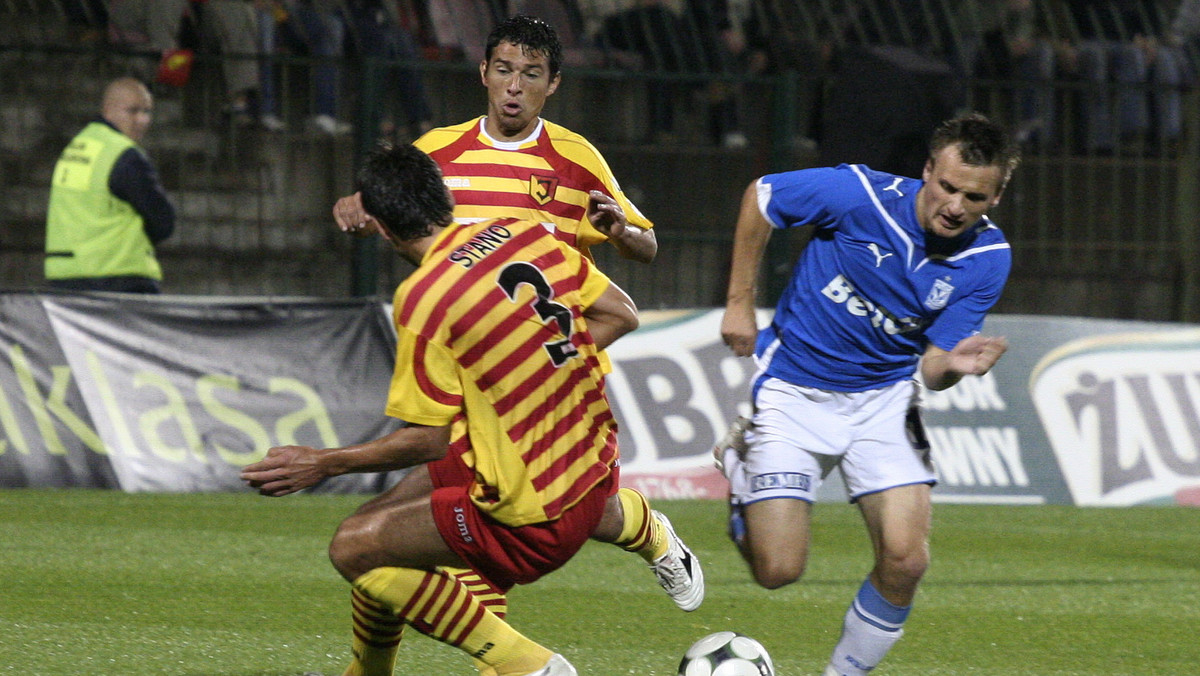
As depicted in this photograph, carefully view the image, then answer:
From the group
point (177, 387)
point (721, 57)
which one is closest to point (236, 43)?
point (177, 387)

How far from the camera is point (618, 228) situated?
196 inches

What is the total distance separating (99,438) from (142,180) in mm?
1452

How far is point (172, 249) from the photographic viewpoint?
36.0 ft

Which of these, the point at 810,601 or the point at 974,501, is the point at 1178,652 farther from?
the point at 974,501

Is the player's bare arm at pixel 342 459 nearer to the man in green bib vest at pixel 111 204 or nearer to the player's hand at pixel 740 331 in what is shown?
the player's hand at pixel 740 331

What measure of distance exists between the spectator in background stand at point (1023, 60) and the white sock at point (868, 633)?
7.28 m

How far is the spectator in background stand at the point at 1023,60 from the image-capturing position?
11617 millimetres

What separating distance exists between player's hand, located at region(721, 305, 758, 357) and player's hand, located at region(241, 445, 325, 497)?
1496 mm

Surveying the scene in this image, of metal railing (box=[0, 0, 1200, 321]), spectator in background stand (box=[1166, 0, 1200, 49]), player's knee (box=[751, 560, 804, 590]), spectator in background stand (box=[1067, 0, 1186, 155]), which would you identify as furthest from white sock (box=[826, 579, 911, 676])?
spectator in background stand (box=[1166, 0, 1200, 49])

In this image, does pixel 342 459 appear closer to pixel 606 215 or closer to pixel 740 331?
pixel 606 215

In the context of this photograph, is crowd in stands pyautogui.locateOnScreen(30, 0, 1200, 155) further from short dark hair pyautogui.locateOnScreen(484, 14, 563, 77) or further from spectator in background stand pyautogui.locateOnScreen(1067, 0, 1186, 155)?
short dark hair pyautogui.locateOnScreen(484, 14, 563, 77)

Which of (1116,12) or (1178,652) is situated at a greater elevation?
(1116,12)

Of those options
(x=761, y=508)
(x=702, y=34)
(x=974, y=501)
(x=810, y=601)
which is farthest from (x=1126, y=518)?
(x=761, y=508)

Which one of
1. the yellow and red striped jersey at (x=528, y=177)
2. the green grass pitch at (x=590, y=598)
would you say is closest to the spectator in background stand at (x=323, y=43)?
the green grass pitch at (x=590, y=598)
